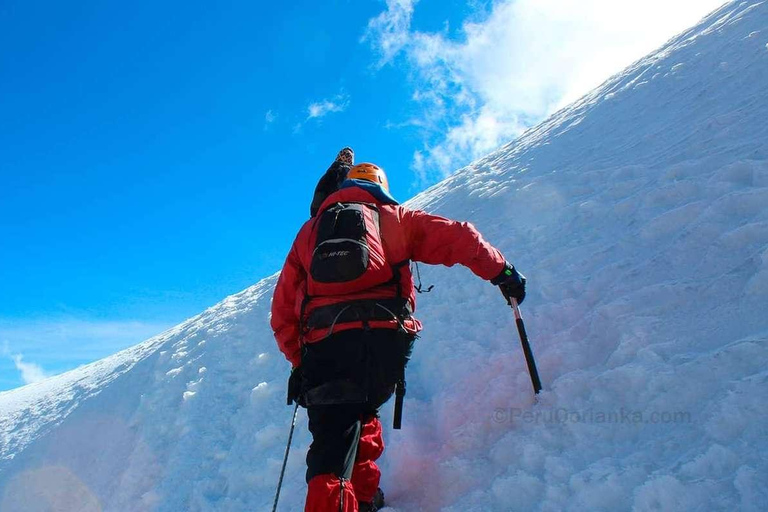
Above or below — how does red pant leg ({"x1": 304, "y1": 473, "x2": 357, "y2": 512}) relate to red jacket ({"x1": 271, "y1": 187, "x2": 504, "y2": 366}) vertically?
below

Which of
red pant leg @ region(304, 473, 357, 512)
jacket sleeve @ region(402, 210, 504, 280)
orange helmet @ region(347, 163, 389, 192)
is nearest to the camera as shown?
red pant leg @ region(304, 473, 357, 512)

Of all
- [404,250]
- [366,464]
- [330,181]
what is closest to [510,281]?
[404,250]

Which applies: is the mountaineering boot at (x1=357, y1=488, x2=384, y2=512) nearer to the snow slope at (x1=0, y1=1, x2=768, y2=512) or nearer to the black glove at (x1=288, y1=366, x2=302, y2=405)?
the snow slope at (x1=0, y1=1, x2=768, y2=512)

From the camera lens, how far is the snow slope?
272 cm

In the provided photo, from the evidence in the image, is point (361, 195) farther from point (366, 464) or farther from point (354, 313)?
point (366, 464)

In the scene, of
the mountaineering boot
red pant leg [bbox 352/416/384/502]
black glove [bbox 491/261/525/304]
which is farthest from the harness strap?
the mountaineering boot

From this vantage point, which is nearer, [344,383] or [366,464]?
[344,383]

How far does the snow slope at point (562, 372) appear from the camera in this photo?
2.72 meters

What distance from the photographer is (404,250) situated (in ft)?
10.5

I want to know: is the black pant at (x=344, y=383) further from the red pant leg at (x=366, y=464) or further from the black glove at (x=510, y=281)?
the black glove at (x=510, y=281)

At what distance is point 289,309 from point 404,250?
0.92 meters

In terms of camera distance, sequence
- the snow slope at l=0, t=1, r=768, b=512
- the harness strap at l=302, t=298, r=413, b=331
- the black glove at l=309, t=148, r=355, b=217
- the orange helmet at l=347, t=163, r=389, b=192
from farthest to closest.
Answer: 1. the black glove at l=309, t=148, r=355, b=217
2. the orange helmet at l=347, t=163, r=389, b=192
3. the harness strap at l=302, t=298, r=413, b=331
4. the snow slope at l=0, t=1, r=768, b=512

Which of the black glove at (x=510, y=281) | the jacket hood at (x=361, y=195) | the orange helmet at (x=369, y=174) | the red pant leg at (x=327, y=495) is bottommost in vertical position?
the red pant leg at (x=327, y=495)

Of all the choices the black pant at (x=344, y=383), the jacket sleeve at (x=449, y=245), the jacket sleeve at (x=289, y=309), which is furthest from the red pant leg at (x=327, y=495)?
the jacket sleeve at (x=449, y=245)
